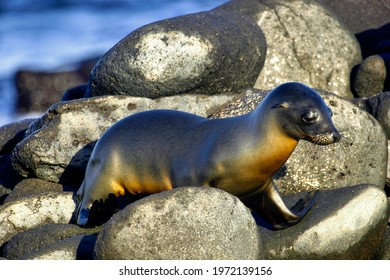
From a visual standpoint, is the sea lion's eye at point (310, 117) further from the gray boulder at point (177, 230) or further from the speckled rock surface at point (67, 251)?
the speckled rock surface at point (67, 251)

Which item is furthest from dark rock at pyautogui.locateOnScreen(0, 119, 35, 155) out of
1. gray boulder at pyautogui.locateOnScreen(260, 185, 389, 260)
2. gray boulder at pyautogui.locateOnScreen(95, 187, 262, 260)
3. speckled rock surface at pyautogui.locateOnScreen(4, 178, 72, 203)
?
gray boulder at pyautogui.locateOnScreen(95, 187, 262, 260)

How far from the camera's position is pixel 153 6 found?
3100 cm

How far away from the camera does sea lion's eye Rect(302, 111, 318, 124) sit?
7.05 metres

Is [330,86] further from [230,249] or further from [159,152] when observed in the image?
[230,249]

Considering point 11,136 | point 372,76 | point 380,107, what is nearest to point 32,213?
point 11,136

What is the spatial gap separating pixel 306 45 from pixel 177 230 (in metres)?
5.76

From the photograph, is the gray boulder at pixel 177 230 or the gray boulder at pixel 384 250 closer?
the gray boulder at pixel 177 230

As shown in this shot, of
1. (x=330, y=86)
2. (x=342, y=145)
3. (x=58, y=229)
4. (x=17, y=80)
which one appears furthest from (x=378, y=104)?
(x=17, y=80)

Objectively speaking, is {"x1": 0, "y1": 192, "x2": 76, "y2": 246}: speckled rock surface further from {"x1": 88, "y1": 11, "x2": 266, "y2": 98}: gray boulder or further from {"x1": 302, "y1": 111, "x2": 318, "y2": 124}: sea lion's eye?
{"x1": 302, "y1": 111, "x2": 318, "y2": 124}: sea lion's eye

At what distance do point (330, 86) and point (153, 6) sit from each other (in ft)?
64.8

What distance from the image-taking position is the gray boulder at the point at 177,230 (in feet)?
21.2

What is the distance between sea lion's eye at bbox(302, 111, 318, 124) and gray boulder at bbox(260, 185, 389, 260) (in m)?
0.77

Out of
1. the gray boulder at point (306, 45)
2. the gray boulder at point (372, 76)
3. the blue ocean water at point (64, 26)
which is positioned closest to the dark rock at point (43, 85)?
the blue ocean water at point (64, 26)

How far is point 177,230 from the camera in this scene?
649cm
